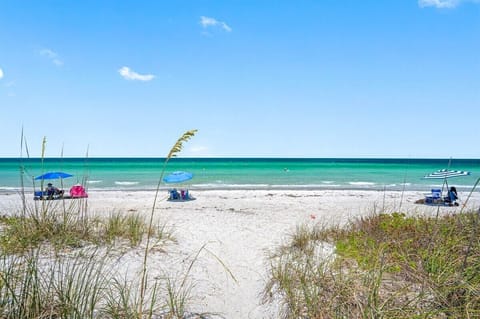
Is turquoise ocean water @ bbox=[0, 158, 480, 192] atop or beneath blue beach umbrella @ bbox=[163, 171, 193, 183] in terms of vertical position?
beneath

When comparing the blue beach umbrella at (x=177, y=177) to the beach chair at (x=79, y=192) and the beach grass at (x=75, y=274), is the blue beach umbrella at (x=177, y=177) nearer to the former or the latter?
the beach chair at (x=79, y=192)

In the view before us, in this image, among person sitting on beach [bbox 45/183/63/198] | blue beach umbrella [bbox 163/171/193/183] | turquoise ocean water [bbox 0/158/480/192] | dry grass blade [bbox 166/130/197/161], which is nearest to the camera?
dry grass blade [bbox 166/130/197/161]

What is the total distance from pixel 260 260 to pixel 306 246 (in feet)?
2.86

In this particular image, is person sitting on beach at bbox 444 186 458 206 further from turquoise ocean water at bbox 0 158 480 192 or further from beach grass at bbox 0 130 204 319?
beach grass at bbox 0 130 204 319

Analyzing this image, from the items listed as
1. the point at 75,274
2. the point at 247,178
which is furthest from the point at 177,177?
the point at 247,178

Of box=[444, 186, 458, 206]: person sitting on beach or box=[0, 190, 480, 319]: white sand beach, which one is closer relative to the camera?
box=[0, 190, 480, 319]: white sand beach

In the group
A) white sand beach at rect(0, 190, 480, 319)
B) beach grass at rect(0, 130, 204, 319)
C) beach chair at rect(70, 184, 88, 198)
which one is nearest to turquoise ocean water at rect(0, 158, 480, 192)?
beach chair at rect(70, 184, 88, 198)

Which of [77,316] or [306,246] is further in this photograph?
[306,246]

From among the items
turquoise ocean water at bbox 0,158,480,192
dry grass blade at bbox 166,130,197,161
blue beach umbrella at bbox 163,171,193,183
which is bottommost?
turquoise ocean water at bbox 0,158,480,192

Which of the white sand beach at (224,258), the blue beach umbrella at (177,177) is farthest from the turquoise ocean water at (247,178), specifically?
the blue beach umbrella at (177,177)

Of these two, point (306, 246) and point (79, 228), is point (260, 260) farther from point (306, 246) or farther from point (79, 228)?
point (79, 228)

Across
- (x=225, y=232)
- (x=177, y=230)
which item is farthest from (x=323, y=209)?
(x=177, y=230)

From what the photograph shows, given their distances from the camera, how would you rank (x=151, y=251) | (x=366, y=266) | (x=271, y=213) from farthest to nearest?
(x=271, y=213)
(x=151, y=251)
(x=366, y=266)

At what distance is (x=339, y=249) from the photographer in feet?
14.7
